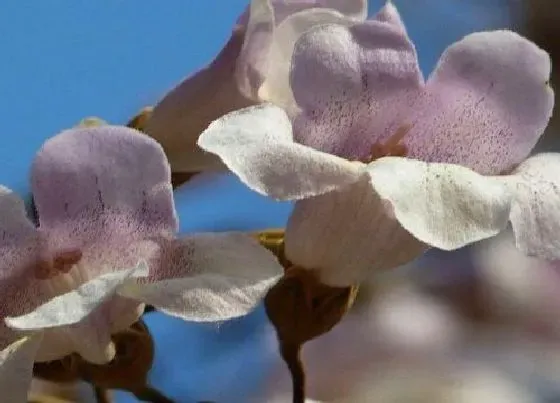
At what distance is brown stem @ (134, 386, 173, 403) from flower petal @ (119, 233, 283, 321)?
0.29 feet

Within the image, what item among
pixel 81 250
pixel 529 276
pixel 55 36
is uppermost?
pixel 81 250

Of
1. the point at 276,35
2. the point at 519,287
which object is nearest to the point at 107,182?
the point at 276,35

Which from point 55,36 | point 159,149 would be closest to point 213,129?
point 159,149

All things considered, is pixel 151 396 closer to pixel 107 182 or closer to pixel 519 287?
pixel 107 182

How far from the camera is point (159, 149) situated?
0.94 feet

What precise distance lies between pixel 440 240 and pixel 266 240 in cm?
10

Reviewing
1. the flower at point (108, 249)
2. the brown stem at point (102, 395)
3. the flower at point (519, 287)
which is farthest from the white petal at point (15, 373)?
the flower at point (519, 287)

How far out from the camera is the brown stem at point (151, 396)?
0.37 m

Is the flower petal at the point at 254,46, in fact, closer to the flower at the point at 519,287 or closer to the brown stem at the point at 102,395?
the brown stem at the point at 102,395

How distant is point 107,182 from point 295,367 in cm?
12

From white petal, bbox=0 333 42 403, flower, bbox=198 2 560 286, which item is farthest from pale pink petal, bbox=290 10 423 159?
white petal, bbox=0 333 42 403

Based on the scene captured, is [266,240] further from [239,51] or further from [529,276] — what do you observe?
[529,276]

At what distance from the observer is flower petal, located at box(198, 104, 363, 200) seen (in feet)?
0.85

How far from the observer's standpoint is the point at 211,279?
271 millimetres
